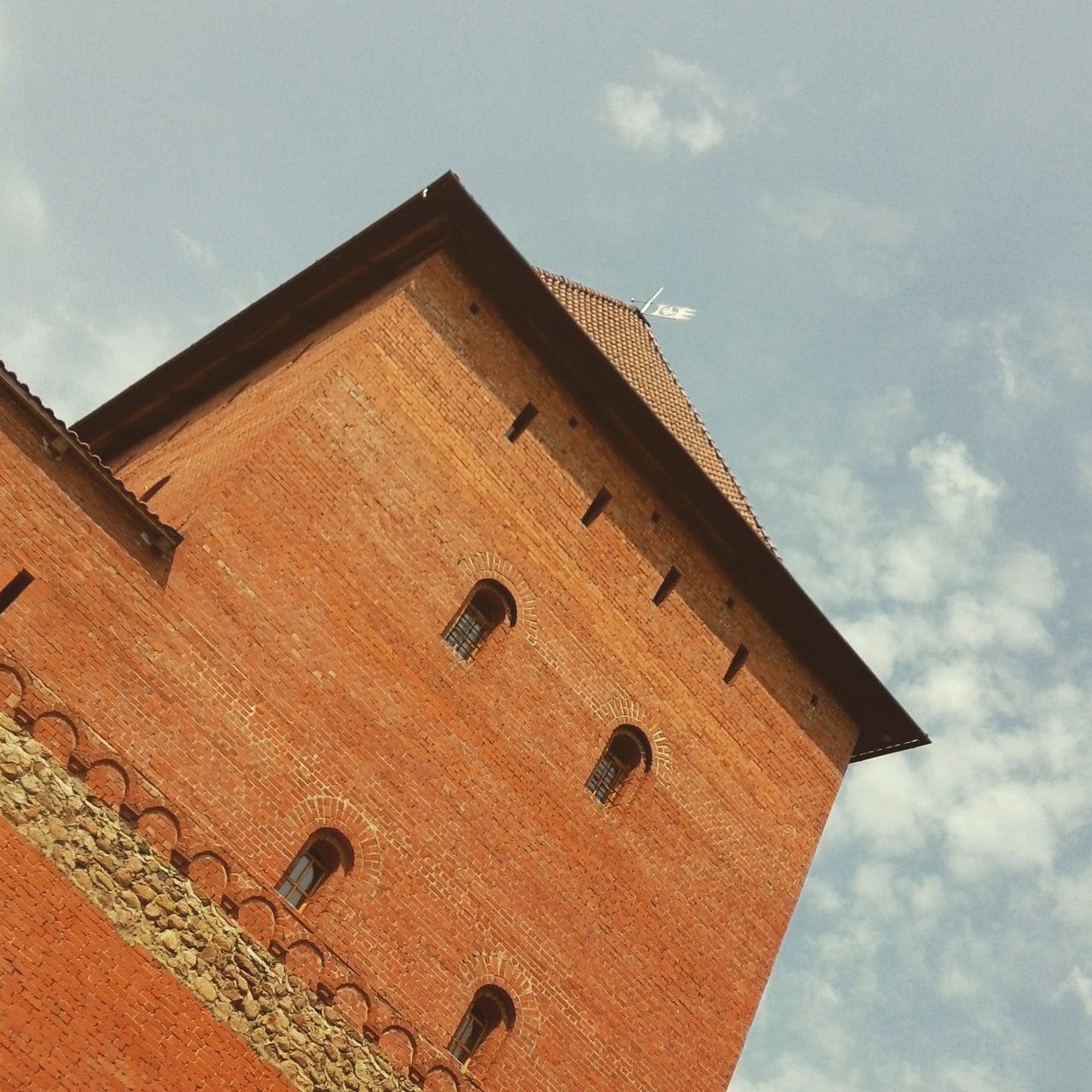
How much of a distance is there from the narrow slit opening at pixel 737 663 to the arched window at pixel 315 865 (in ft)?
17.0

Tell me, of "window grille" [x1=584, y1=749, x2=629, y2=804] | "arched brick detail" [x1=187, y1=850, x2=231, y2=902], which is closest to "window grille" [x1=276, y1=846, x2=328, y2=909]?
"arched brick detail" [x1=187, y1=850, x2=231, y2=902]

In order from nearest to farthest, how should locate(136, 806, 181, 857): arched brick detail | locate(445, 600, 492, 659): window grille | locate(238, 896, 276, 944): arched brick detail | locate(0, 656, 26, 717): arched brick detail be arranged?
locate(0, 656, 26, 717): arched brick detail
locate(136, 806, 181, 857): arched brick detail
locate(238, 896, 276, 944): arched brick detail
locate(445, 600, 492, 659): window grille

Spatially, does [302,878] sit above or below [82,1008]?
above

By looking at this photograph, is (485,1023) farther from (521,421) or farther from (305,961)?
(521,421)

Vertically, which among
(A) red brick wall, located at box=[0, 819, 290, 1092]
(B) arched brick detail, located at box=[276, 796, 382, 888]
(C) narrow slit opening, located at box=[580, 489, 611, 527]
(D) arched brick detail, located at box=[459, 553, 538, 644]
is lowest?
(A) red brick wall, located at box=[0, 819, 290, 1092]

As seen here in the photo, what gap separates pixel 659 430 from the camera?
1347cm

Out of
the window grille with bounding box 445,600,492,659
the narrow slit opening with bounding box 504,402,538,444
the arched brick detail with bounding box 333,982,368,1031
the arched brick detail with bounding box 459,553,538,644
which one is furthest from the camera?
the narrow slit opening with bounding box 504,402,538,444

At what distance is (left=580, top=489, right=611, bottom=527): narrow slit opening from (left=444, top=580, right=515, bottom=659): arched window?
1445 millimetres

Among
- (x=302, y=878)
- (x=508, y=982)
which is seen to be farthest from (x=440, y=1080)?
(x=302, y=878)

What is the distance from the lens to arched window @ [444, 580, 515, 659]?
1148 cm

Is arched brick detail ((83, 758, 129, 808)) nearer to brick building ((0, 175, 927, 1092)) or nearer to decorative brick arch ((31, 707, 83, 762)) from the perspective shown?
brick building ((0, 175, 927, 1092))

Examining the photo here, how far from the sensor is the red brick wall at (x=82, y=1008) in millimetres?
7844

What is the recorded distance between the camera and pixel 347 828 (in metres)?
9.96

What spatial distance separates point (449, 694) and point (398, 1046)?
3002mm
